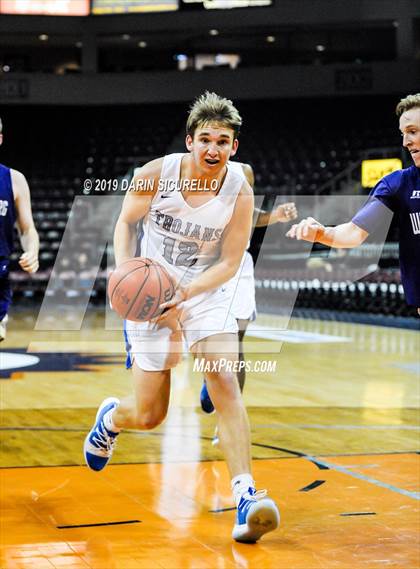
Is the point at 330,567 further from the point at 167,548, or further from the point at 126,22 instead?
the point at 126,22

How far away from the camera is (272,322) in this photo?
52.8 feet

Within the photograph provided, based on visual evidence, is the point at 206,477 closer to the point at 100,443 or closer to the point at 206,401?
the point at 100,443

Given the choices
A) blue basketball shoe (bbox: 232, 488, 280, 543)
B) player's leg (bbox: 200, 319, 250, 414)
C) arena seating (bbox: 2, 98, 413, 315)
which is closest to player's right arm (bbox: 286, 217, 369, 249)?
blue basketball shoe (bbox: 232, 488, 280, 543)

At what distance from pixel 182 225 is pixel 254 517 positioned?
121 cm

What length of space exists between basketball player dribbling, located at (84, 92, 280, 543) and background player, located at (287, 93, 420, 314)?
60cm

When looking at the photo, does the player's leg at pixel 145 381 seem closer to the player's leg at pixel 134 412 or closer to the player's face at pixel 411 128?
the player's leg at pixel 134 412

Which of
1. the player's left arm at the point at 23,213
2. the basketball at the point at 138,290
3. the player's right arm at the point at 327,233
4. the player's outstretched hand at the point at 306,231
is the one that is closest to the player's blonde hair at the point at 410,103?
the player's right arm at the point at 327,233

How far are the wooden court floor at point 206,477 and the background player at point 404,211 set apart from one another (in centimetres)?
112

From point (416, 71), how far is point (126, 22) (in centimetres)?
738

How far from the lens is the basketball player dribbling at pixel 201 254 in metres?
3.79

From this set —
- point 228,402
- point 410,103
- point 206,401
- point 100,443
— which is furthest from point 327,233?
point 206,401

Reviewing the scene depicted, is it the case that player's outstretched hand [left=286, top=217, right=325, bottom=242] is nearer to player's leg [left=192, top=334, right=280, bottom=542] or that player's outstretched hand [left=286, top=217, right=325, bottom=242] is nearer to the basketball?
the basketball

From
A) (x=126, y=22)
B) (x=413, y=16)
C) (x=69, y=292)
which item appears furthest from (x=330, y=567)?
(x=126, y=22)

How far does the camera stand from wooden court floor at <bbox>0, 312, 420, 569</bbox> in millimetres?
3689
